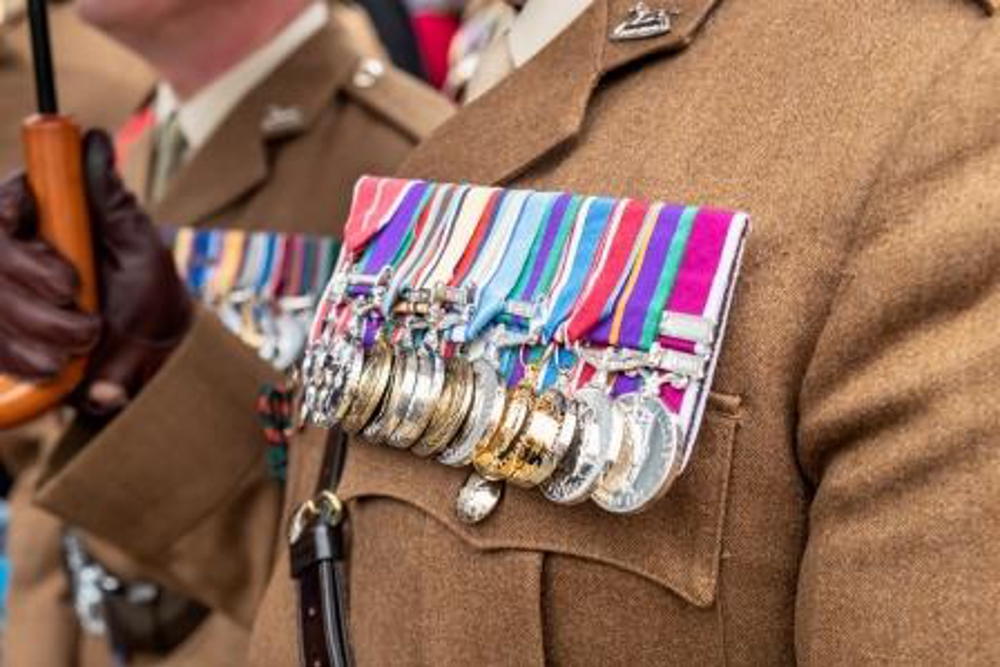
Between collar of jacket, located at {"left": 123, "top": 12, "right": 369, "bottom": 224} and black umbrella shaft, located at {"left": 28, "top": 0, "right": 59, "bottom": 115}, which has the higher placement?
black umbrella shaft, located at {"left": 28, "top": 0, "right": 59, "bottom": 115}

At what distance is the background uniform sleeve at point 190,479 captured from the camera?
1.16 m

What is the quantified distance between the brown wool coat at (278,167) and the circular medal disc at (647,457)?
86 centimetres

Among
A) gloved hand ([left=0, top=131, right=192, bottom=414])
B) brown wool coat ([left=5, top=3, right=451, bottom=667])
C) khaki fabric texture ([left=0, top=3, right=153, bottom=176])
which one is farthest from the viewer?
khaki fabric texture ([left=0, top=3, right=153, bottom=176])

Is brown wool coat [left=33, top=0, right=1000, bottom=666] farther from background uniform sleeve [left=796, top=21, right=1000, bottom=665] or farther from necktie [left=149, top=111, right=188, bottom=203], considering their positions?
necktie [left=149, top=111, right=188, bottom=203]

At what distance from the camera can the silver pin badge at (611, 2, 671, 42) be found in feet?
2.34

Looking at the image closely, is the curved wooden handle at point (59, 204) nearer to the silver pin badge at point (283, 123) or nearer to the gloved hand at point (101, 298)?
the gloved hand at point (101, 298)

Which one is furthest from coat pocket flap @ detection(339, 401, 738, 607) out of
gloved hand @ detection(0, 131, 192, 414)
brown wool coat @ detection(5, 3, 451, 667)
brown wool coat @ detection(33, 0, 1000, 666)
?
brown wool coat @ detection(5, 3, 451, 667)

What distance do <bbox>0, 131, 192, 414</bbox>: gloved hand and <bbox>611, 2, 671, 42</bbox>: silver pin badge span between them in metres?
0.57

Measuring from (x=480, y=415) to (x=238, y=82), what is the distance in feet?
3.09

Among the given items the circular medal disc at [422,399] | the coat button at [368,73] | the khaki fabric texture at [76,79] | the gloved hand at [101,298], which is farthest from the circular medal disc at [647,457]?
the khaki fabric texture at [76,79]

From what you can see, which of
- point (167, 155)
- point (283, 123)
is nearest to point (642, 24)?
point (283, 123)

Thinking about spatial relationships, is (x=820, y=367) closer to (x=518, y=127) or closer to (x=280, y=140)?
(x=518, y=127)

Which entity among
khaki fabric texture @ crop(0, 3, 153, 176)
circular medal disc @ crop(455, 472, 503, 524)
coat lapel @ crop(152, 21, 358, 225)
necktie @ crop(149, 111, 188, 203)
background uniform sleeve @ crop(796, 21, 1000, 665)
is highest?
background uniform sleeve @ crop(796, 21, 1000, 665)

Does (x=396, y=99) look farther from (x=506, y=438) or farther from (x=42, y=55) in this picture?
(x=506, y=438)
